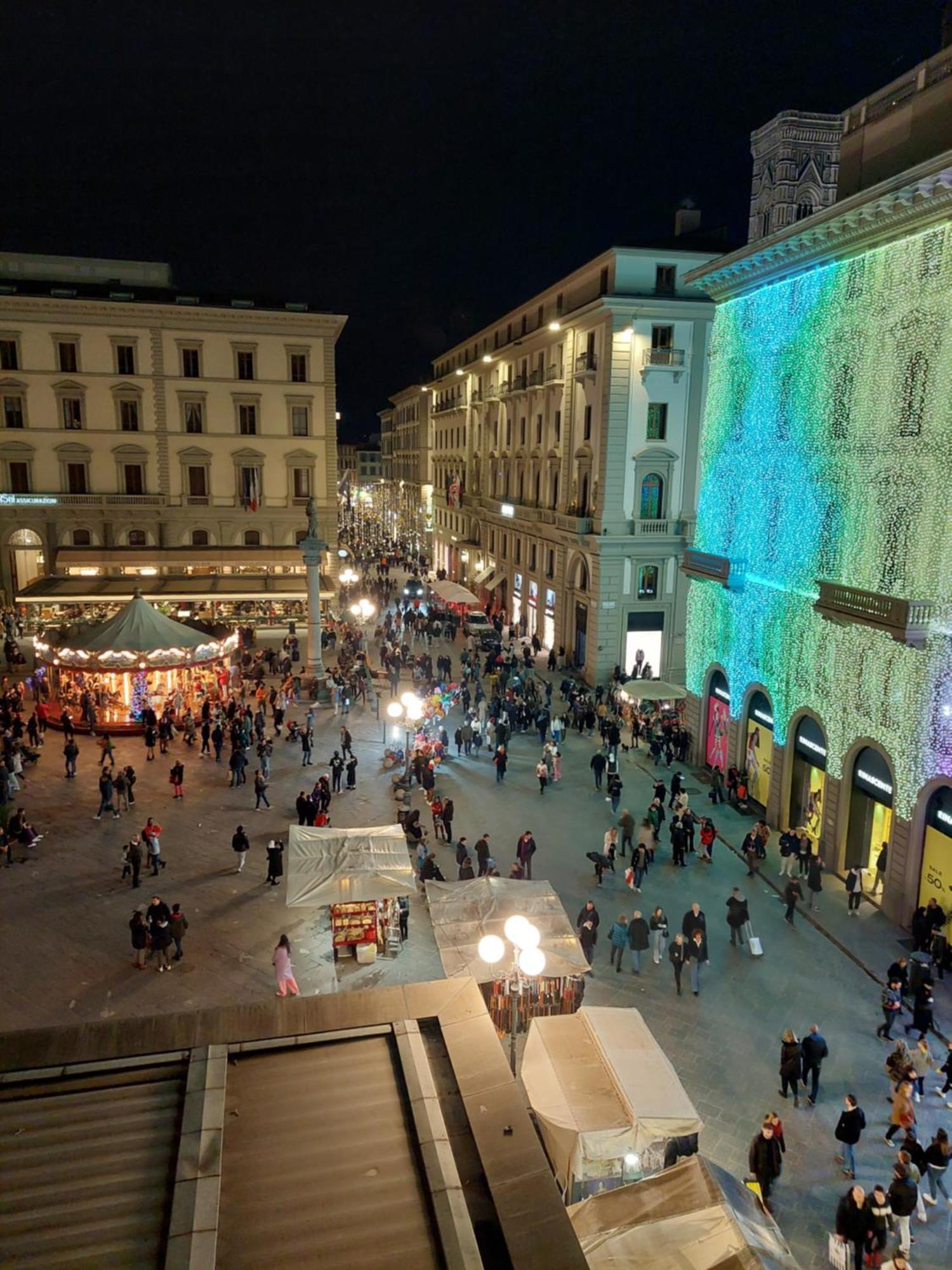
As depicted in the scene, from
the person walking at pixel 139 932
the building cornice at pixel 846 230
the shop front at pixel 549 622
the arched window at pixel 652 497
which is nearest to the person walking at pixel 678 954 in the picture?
the person walking at pixel 139 932

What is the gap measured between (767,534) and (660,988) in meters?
11.6

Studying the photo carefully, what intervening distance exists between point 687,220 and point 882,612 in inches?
1103

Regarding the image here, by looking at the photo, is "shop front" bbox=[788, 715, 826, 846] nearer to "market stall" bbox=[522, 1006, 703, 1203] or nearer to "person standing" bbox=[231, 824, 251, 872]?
"market stall" bbox=[522, 1006, 703, 1203]

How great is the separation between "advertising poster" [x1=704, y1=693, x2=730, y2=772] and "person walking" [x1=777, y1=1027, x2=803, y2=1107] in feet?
40.9

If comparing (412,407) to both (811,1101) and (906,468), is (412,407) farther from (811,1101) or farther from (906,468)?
(811,1101)

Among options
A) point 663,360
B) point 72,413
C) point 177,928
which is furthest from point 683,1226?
point 72,413

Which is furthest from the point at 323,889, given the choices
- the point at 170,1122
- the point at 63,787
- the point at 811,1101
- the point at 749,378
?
the point at 749,378

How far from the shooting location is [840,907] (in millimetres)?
17000

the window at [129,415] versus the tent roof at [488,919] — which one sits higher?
the window at [129,415]

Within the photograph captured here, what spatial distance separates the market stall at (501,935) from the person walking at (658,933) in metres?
2.28

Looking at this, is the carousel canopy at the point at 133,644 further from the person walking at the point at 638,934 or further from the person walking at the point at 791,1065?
the person walking at the point at 791,1065

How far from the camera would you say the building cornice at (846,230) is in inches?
583

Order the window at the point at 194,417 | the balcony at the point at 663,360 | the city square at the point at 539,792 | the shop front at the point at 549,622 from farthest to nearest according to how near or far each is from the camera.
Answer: the window at the point at 194,417 → the shop front at the point at 549,622 → the balcony at the point at 663,360 → the city square at the point at 539,792

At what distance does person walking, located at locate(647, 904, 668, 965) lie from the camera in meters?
14.6
